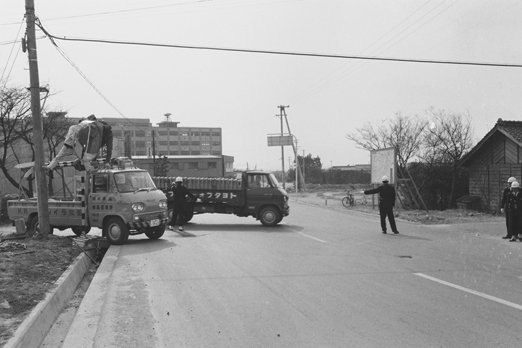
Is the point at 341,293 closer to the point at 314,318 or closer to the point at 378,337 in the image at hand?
the point at 314,318

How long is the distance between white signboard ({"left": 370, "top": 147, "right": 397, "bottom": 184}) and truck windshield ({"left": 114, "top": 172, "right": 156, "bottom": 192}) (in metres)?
13.9

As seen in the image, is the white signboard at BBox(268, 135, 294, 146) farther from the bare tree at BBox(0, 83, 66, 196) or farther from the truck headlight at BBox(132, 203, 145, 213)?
the truck headlight at BBox(132, 203, 145, 213)

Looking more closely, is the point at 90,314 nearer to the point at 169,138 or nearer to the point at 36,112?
the point at 36,112

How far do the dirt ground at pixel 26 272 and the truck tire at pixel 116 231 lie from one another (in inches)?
48.4

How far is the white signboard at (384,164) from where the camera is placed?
24.2m

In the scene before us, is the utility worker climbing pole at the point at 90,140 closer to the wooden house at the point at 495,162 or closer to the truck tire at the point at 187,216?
the truck tire at the point at 187,216

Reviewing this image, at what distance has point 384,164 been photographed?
83.3ft

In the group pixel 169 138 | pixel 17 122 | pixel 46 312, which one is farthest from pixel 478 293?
pixel 169 138

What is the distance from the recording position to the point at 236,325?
19.0 feet

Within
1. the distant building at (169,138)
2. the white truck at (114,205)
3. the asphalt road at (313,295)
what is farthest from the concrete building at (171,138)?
the asphalt road at (313,295)

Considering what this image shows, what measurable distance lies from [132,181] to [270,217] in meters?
6.18

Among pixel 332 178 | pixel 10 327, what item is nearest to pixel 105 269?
pixel 10 327

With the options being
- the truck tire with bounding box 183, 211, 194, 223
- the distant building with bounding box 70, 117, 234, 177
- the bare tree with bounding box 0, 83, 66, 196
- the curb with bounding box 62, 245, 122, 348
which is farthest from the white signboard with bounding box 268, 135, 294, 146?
the curb with bounding box 62, 245, 122, 348

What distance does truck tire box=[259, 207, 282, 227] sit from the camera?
1817 cm
